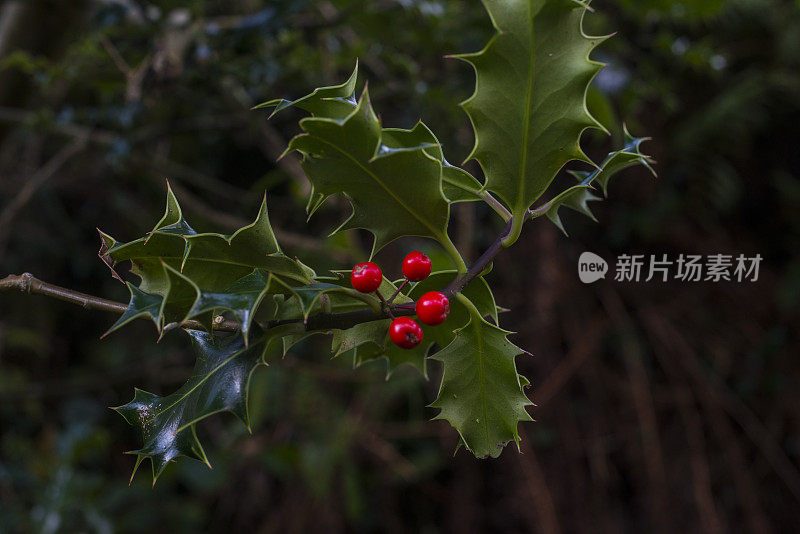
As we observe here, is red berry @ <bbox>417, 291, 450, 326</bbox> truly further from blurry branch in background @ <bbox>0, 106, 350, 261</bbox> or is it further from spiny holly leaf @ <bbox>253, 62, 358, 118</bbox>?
blurry branch in background @ <bbox>0, 106, 350, 261</bbox>

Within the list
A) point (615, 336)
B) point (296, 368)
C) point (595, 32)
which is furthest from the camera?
point (615, 336)

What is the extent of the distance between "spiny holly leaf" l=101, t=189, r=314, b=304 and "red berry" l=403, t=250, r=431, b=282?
0.09 m

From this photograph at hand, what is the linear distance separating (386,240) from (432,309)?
3.8 inches

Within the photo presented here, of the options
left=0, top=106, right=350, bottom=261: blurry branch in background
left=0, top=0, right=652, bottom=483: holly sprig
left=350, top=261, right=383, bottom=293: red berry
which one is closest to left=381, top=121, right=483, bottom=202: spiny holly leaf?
left=0, top=0, right=652, bottom=483: holly sprig

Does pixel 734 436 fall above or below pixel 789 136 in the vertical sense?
below

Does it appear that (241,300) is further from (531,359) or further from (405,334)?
(531,359)

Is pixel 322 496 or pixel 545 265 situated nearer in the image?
pixel 322 496

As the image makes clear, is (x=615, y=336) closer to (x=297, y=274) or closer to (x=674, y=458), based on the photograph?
(x=674, y=458)

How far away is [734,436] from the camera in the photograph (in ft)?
7.30

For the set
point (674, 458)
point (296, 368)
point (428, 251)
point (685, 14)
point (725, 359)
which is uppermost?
point (685, 14)

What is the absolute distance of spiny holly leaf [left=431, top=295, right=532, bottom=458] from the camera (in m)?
0.56

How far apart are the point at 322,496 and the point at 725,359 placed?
170 cm

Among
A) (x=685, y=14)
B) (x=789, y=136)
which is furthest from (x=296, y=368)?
(x=789, y=136)

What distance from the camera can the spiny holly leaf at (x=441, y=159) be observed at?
1.77 feet
